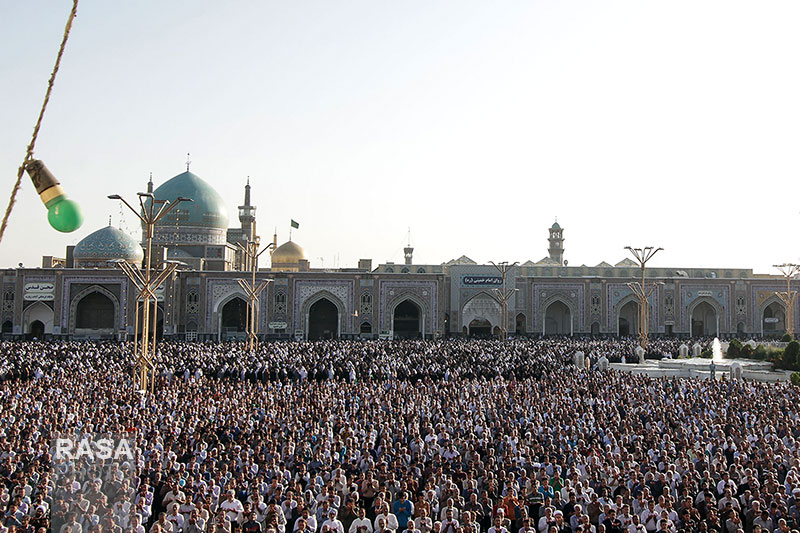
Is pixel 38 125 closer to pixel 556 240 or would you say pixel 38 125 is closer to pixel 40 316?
A: pixel 40 316

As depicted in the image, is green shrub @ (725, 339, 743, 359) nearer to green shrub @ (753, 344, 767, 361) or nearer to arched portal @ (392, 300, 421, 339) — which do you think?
green shrub @ (753, 344, 767, 361)

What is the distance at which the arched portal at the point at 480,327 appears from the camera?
50.2 meters

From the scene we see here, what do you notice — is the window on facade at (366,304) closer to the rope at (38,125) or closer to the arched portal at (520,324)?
the arched portal at (520,324)

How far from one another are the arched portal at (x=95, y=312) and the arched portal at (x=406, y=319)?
17071 millimetres

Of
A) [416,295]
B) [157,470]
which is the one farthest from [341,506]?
[416,295]

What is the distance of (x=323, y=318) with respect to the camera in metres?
50.5

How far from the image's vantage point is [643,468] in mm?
11141

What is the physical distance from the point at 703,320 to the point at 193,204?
3492 cm

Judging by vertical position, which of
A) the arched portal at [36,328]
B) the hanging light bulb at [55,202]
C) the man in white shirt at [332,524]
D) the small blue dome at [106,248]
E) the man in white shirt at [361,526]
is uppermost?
the small blue dome at [106,248]

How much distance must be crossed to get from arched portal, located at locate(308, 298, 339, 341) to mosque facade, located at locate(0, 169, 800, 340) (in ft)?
0.21

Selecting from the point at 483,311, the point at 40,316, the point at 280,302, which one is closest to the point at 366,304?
the point at 280,302

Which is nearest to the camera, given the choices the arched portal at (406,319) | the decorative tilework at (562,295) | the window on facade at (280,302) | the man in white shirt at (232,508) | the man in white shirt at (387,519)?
the man in white shirt at (387,519)

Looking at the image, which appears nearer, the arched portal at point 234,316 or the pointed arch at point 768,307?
the arched portal at point 234,316

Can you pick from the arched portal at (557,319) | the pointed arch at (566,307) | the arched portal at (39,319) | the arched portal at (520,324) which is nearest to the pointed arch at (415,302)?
the arched portal at (520,324)
